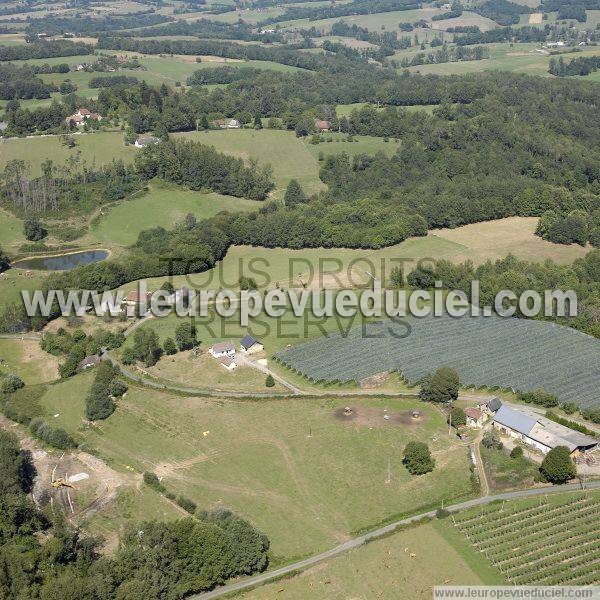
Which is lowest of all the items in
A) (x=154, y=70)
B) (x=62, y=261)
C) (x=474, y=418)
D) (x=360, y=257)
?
(x=62, y=261)

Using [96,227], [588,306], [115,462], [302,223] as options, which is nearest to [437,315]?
[588,306]

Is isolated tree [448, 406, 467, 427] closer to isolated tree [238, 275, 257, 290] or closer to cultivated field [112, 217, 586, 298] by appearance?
cultivated field [112, 217, 586, 298]

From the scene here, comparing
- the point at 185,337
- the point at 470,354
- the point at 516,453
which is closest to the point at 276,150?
the point at 185,337

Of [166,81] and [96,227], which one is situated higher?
[166,81]

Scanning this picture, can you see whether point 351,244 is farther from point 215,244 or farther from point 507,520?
point 507,520

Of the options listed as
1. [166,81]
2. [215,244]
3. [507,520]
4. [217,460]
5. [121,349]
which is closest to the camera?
[507,520]

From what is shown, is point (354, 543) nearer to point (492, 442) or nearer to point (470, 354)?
point (492, 442)

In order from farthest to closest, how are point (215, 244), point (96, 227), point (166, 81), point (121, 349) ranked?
point (166, 81)
point (96, 227)
point (215, 244)
point (121, 349)
